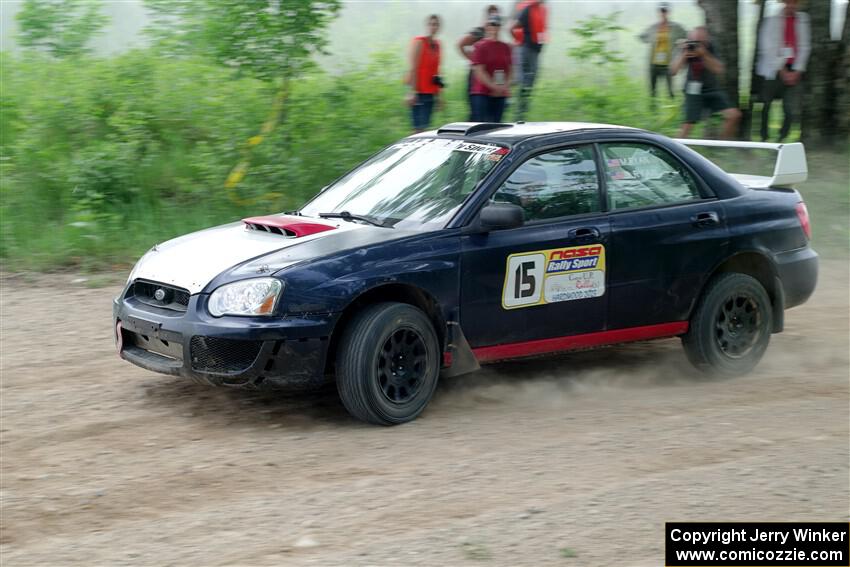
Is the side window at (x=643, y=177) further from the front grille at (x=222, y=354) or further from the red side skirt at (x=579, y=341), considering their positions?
the front grille at (x=222, y=354)

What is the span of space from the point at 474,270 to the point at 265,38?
718 centimetres

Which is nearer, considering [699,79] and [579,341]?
[579,341]

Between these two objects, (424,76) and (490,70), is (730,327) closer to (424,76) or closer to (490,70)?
(490,70)

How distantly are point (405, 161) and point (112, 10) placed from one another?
42.9 feet

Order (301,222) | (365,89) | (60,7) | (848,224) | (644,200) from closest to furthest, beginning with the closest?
(301,222), (644,200), (848,224), (365,89), (60,7)

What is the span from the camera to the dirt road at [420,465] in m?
4.61

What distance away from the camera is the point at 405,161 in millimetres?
7027

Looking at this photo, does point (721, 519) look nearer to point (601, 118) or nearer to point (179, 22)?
point (601, 118)

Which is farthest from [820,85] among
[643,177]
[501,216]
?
[501,216]

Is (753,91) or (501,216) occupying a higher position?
(753,91)

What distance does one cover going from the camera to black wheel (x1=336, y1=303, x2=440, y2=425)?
5914 millimetres

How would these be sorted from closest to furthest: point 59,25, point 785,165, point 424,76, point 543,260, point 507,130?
point 543,260
point 507,130
point 785,165
point 424,76
point 59,25

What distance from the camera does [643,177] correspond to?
7.06m

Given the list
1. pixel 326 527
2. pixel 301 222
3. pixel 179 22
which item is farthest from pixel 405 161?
pixel 179 22
